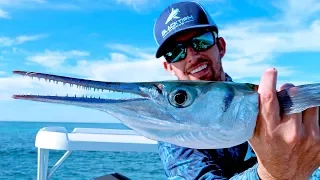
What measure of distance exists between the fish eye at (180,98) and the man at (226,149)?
328 mm

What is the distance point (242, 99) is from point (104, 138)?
3.33 metres

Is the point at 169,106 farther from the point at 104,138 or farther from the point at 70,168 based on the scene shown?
the point at 70,168

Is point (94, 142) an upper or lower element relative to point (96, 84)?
lower

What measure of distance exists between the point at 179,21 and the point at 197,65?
363 millimetres

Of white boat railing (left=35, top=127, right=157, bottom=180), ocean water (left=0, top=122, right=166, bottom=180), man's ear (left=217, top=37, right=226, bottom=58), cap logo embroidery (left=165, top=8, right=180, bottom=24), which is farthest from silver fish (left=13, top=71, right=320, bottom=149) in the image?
ocean water (left=0, top=122, right=166, bottom=180)

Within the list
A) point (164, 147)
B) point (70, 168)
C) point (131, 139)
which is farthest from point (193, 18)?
point (70, 168)

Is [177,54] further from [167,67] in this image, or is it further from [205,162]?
[205,162]

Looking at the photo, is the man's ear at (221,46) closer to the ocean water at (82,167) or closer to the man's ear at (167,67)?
the man's ear at (167,67)

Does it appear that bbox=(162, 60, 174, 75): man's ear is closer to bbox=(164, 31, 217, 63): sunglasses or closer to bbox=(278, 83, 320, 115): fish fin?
bbox=(164, 31, 217, 63): sunglasses

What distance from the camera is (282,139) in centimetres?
221

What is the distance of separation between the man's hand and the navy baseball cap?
150 cm

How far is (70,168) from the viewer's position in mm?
30562

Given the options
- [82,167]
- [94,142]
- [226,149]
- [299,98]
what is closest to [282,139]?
[299,98]

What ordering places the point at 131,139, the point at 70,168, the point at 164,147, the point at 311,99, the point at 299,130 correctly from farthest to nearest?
the point at 70,168 → the point at 131,139 → the point at 164,147 → the point at 299,130 → the point at 311,99
